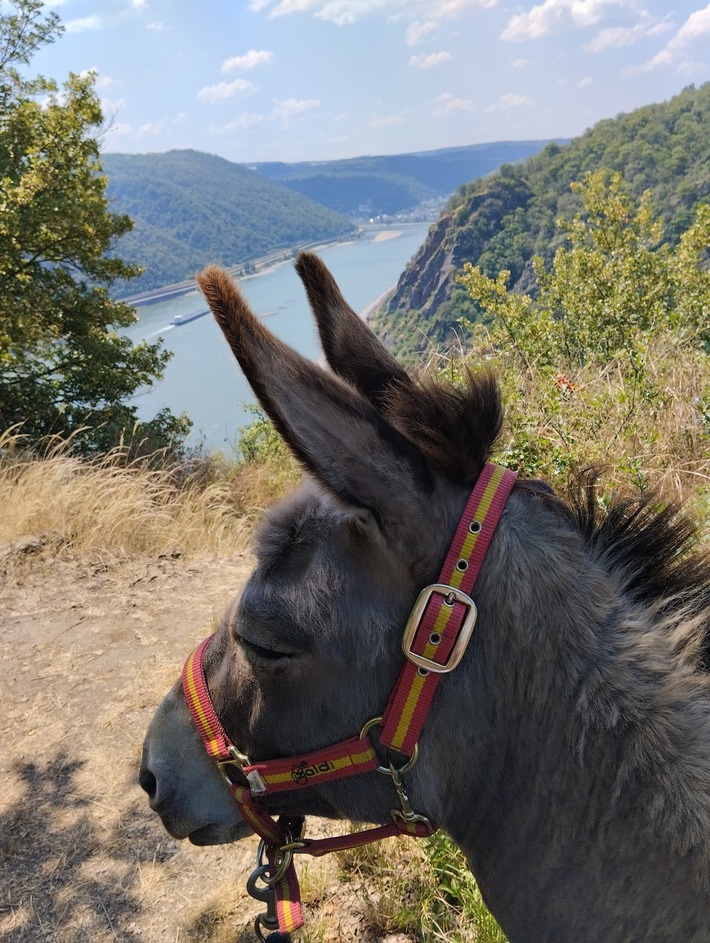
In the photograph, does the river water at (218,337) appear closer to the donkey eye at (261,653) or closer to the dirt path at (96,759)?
the donkey eye at (261,653)

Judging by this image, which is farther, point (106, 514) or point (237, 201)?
point (237, 201)

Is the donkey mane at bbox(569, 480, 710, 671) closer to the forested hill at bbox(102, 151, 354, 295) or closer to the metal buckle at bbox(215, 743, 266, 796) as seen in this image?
the metal buckle at bbox(215, 743, 266, 796)

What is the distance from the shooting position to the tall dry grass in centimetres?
685

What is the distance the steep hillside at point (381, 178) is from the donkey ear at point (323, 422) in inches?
4714

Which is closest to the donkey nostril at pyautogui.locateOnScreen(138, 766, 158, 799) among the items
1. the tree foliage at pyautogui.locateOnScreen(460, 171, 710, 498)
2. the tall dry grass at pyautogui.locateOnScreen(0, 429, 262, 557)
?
the tree foliage at pyautogui.locateOnScreen(460, 171, 710, 498)

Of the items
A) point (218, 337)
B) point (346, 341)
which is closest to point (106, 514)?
point (218, 337)

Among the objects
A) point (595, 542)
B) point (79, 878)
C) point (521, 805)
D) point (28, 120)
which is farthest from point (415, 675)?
point (28, 120)

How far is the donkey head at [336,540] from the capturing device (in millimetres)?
1215

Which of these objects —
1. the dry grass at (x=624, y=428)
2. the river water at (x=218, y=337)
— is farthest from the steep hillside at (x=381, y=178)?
the dry grass at (x=624, y=428)

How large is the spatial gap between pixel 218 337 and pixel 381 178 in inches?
6328

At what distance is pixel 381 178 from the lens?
14738cm

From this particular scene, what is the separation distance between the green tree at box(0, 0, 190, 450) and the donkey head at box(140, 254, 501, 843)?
10672mm

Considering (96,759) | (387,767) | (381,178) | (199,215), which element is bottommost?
(96,759)

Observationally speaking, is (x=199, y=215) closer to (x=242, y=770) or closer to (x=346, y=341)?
(x=346, y=341)
